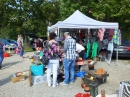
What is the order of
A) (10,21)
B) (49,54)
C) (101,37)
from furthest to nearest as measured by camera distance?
(10,21) < (101,37) < (49,54)

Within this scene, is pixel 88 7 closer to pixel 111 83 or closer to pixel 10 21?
pixel 10 21

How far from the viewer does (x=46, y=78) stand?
7176mm

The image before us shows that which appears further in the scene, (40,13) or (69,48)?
(40,13)

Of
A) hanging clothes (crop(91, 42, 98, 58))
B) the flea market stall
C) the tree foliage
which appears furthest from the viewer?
the tree foliage

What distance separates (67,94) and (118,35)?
18.9 ft

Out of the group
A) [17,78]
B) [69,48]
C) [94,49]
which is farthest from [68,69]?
[94,49]

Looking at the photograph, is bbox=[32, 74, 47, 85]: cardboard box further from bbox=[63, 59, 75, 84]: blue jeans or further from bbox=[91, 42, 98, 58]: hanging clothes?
bbox=[91, 42, 98, 58]: hanging clothes

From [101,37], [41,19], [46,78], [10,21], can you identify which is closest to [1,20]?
[10,21]

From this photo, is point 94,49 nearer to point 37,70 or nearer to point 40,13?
point 37,70

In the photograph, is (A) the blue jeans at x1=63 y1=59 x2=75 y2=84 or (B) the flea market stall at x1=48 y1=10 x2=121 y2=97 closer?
(A) the blue jeans at x1=63 y1=59 x2=75 y2=84

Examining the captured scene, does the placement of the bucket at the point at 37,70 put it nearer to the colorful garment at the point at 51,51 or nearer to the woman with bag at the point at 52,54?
the woman with bag at the point at 52,54

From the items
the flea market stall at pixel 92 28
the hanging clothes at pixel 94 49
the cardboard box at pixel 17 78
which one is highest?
the flea market stall at pixel 92 28

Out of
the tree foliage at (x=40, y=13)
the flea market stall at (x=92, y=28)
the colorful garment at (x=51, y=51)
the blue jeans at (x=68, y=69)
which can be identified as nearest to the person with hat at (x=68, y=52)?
the blue jeans at (x=68, y=69)

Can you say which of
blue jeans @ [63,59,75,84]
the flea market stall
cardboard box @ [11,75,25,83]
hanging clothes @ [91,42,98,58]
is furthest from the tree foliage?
cardboard box @ [11,75,25,83]
